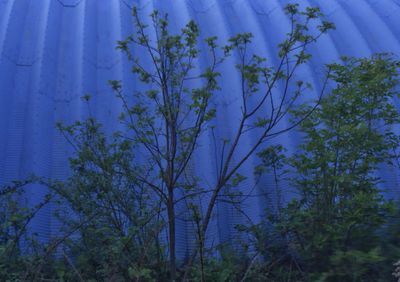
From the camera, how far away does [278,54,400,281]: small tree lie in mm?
4025

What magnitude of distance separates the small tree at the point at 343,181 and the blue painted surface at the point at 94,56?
1.77 metres

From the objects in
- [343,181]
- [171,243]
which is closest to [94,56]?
[171,243]

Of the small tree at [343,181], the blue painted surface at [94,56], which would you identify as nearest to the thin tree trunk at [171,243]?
the small tree at [343,181]

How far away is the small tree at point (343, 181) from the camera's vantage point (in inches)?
158

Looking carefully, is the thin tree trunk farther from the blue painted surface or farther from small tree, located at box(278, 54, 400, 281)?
the blue painted surface

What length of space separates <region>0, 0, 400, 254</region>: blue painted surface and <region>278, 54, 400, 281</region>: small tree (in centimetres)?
177

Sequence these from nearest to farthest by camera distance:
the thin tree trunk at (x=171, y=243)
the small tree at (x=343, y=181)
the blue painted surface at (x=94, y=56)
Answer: the small tree at (x=343, y=181), the thin tree trunk at (x=171, y=243), the blue painted surface at (x=94, y=56)

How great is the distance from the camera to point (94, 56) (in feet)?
25.1

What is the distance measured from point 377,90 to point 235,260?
2168mm

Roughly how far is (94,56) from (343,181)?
4779 mm

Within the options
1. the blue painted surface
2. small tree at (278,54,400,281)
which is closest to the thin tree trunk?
small tree at (278,54,400,281)

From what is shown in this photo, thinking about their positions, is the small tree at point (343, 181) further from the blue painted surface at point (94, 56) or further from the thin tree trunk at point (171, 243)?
the blue painted surface at point (94, 56)

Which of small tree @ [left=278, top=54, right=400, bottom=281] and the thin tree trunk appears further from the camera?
the thin tree trunk

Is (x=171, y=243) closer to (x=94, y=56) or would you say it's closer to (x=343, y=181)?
(x=343, y=181)
